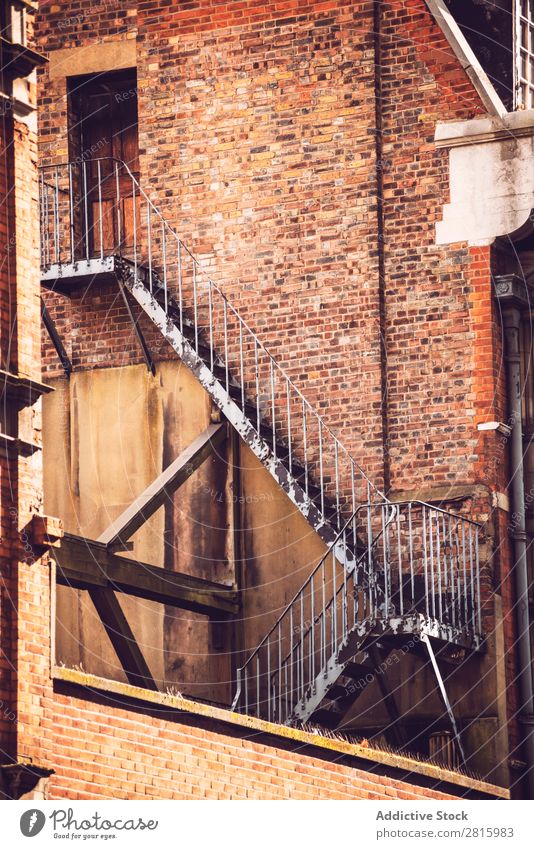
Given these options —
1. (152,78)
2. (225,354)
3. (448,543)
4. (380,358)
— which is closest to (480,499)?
(448,543)

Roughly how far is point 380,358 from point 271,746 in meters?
6.70

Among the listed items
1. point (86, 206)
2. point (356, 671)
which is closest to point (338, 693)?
point (356, 671)

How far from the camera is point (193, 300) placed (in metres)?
22.7

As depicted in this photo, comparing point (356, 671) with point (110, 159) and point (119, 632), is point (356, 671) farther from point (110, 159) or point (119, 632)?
point (110, 159)

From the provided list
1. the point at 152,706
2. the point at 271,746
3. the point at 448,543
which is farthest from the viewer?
the point at 448,543

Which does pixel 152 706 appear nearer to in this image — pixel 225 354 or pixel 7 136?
pixel 7 136

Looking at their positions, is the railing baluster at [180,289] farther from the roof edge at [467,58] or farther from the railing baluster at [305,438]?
the roof edge at [467,58]

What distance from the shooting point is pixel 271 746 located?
624 inches

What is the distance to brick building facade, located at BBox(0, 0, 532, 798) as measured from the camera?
21.0 meters

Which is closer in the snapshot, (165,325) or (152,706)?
(152,706)

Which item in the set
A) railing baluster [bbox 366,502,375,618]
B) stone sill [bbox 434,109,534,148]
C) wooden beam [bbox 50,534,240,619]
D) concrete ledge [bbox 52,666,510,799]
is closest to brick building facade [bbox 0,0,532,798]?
stone sill [bbox 434,109,534,148]

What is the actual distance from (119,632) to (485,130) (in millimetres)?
7000

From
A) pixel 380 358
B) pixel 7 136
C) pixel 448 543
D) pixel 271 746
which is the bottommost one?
pixel 271 746

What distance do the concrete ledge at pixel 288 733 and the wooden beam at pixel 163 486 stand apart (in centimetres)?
333
